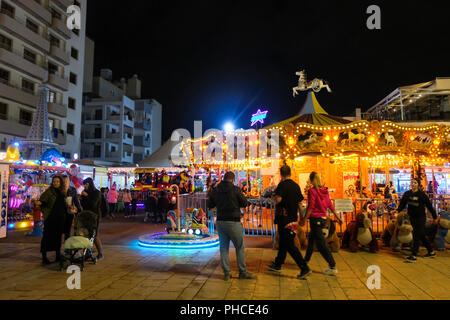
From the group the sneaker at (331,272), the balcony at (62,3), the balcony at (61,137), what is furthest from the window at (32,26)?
the sneaker at (331,272)

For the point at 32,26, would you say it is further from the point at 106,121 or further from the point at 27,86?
the point at 106,121

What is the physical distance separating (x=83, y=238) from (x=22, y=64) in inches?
1003

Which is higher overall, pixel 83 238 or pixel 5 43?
pixel 5 43

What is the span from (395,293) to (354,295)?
1.94ft

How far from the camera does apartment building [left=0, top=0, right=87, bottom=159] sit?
24.0 meters

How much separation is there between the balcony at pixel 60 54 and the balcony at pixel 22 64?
208 centimetres

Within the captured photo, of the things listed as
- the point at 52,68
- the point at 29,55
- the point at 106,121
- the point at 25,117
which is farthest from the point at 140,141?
the point at 29,55

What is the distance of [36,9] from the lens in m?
26.3

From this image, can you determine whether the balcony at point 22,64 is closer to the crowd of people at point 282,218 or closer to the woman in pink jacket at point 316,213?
the crowd of people at point 282,218

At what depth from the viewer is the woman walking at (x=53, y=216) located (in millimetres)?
5949

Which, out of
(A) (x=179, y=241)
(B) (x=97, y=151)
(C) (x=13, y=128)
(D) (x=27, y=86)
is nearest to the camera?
(A) (x=179, y=241)

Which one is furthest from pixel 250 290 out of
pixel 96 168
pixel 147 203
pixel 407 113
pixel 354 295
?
pixel 407 113
